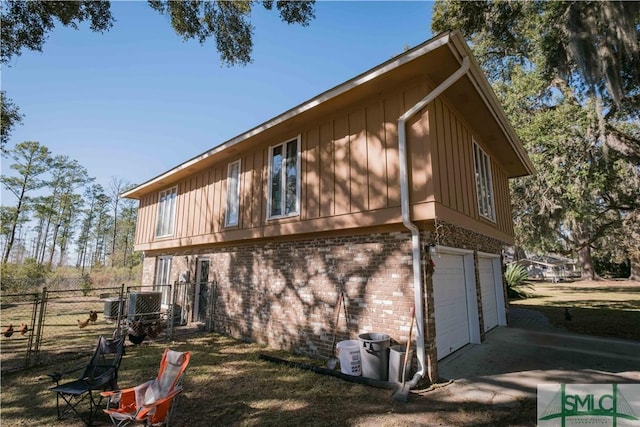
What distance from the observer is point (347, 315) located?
19.7 ft

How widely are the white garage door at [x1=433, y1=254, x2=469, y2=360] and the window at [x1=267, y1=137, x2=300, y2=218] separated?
3.34 metres

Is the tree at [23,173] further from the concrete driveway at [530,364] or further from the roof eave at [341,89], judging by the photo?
the concrete driveway at [530,364]

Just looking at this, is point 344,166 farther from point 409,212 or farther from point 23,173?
point 23,173

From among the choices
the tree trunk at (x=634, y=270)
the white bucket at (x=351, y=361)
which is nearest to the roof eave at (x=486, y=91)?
the white bucket at (x=351, y=361)

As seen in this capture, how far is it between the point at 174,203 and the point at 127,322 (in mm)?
4869

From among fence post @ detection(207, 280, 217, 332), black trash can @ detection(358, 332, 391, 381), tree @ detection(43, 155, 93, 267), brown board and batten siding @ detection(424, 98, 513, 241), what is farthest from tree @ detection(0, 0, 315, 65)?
tree @ detection(43, 155, 93, 267)

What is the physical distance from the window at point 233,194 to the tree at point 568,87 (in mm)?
11341

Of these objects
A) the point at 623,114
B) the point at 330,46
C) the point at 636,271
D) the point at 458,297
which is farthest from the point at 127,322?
the point at 636,271

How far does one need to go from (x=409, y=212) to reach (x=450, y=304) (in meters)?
2.43

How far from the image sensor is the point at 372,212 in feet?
18.8

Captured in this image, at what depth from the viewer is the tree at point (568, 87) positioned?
1037 centimetres

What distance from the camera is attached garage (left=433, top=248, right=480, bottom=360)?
581 centimetres

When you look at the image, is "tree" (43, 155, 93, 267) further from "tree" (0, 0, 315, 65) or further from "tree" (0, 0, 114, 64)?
"tree" (0, 0, 315, 65)

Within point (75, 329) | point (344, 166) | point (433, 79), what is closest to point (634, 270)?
point (433, 79)
